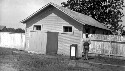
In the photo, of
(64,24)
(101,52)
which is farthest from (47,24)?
(101,52)

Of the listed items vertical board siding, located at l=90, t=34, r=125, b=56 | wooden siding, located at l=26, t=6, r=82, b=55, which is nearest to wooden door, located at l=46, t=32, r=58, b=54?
wooden siding, located at l=26, t=6, r=82, b=55

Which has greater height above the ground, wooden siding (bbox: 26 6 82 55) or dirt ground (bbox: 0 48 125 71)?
wooden siding (bbox: 26 6 82 55)

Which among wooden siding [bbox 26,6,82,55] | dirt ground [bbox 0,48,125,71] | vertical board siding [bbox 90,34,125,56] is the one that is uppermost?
wooden siding [bbox 26,6,82,55]

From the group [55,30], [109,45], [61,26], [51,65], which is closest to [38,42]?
[55,30]

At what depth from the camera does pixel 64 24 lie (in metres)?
18.7

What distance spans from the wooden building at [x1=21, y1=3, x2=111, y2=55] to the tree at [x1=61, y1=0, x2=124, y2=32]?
2222 cm

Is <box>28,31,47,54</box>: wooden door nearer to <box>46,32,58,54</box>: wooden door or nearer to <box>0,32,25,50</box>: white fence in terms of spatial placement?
<box>46,32,58,54</box>: wooden door

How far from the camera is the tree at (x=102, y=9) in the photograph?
1619 inches

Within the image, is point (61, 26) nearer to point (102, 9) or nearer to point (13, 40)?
point (13, 40)

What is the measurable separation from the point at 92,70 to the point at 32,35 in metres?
9.26

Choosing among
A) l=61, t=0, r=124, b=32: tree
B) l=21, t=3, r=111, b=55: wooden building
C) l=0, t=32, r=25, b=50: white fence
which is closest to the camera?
l=21, t=3, r=111, b=55: wooden building

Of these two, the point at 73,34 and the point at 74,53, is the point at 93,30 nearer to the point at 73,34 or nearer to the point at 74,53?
the point at 73,34

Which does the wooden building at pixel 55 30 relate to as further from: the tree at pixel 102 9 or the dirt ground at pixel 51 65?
the tree at pixel 102 9

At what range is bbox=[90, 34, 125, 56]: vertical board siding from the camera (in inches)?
639
